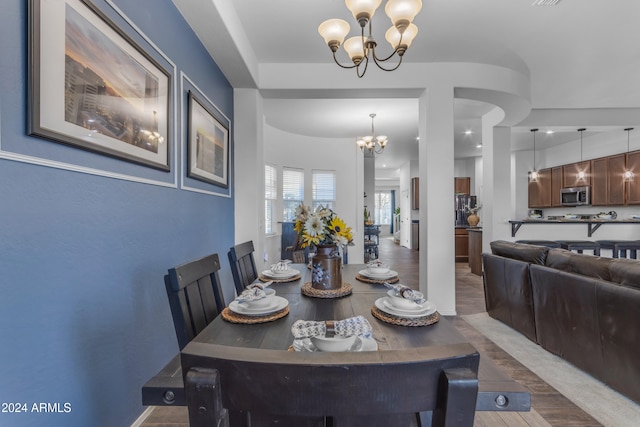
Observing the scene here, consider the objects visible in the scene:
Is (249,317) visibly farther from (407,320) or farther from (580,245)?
(580,245)

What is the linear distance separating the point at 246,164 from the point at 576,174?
732 centimetres

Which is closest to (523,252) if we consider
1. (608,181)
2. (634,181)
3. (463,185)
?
(634,181)

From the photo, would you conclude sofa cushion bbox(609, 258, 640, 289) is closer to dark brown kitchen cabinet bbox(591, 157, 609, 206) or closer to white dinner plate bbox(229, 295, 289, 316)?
white dinner plate bbox(229, 295, 289, 316)

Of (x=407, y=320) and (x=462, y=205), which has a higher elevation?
(x=462, y=205)

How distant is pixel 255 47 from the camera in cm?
295

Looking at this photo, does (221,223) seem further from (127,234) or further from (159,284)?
(127,234)

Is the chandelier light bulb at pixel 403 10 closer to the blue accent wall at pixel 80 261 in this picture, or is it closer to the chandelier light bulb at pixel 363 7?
the chandelier light bulb at pixel 363 7

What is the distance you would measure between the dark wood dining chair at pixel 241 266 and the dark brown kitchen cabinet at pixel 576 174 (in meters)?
7.57

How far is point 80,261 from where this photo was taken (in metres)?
1.22

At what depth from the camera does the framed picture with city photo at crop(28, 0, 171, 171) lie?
104 centimetres

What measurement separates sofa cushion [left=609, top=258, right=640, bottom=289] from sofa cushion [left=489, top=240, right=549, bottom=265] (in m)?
0.59

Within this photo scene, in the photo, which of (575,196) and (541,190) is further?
(541,190)

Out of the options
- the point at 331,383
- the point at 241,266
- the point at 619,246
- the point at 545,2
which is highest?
the point at 545,2

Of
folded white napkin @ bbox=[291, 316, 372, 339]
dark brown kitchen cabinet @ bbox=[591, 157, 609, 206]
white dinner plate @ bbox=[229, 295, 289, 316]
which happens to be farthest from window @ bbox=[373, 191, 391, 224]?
folded white napkin @ bbox=[291, 316, 372, 339]
